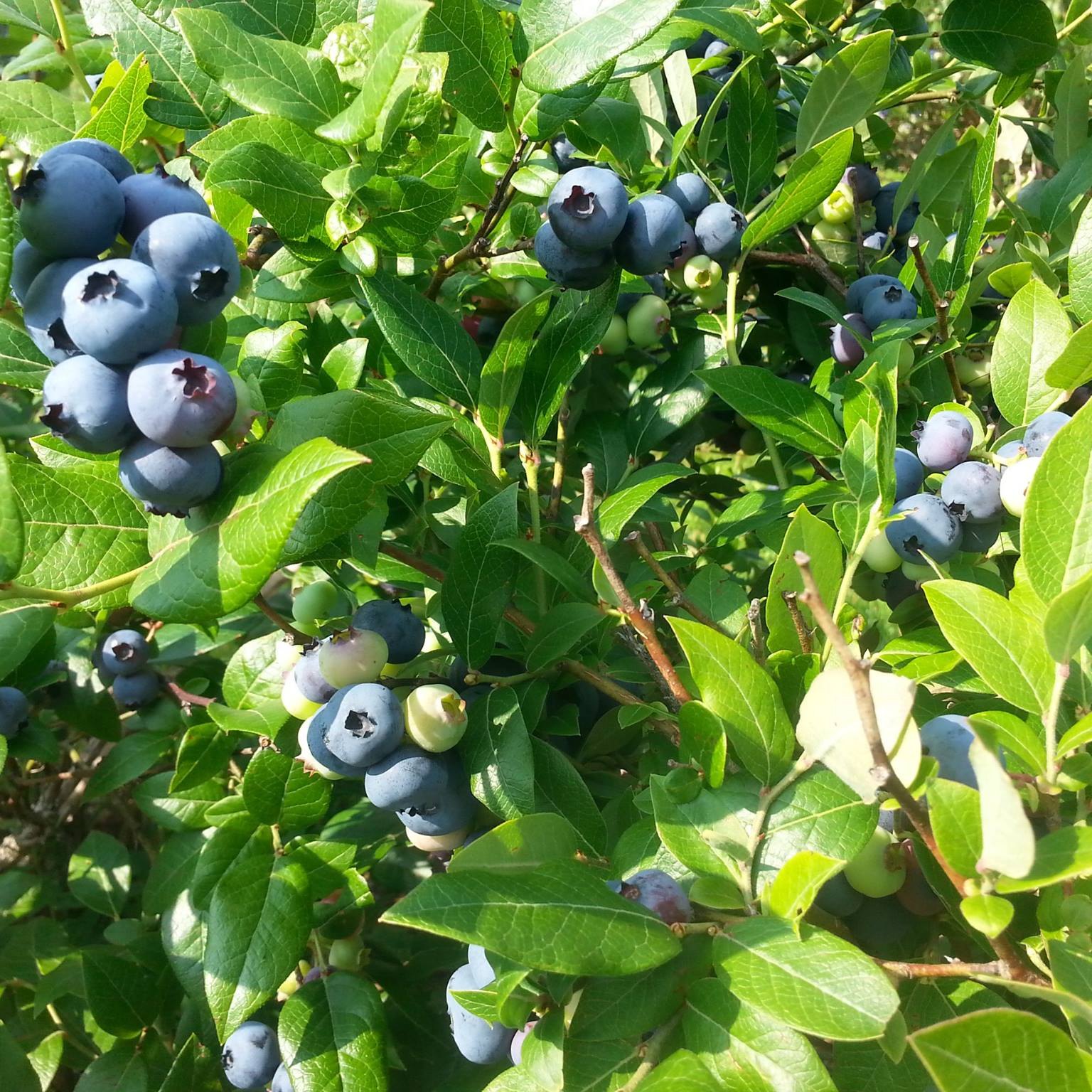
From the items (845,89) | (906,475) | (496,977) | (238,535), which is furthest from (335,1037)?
(845,89)

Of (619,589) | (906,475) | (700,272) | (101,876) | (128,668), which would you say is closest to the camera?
(619,589)

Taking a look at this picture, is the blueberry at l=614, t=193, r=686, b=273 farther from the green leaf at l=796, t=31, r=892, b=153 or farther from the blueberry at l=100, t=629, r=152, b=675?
the blueberry at l=100, t=629, r=152, b=675

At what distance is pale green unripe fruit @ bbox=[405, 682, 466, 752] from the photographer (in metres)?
1.09

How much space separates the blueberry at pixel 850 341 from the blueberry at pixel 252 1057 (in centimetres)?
150

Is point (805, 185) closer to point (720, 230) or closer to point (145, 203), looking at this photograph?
point (720, 230)

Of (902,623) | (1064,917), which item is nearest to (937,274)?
(902,623)

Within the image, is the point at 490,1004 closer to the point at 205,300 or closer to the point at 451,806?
the point at 451,806

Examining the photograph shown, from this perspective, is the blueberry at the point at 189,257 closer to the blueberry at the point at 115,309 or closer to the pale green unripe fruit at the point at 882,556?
the blueberry at the point at 115,309

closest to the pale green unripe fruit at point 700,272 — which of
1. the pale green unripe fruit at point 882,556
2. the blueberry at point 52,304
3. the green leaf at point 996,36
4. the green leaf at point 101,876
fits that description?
the pale green unripe fruit at point 882,556

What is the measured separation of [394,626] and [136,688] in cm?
86

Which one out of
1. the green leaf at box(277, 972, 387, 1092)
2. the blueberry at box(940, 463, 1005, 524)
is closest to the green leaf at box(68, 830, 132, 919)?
the green leaf at box(277, 972, 387, 1092)

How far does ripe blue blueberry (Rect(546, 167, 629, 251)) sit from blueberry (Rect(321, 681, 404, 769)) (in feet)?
1.99

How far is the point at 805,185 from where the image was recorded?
137 cm

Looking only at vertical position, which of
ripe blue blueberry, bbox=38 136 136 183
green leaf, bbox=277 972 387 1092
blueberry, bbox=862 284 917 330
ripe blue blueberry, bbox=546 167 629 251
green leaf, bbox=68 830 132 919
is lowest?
green leaf, bbox=68 830 132 919
